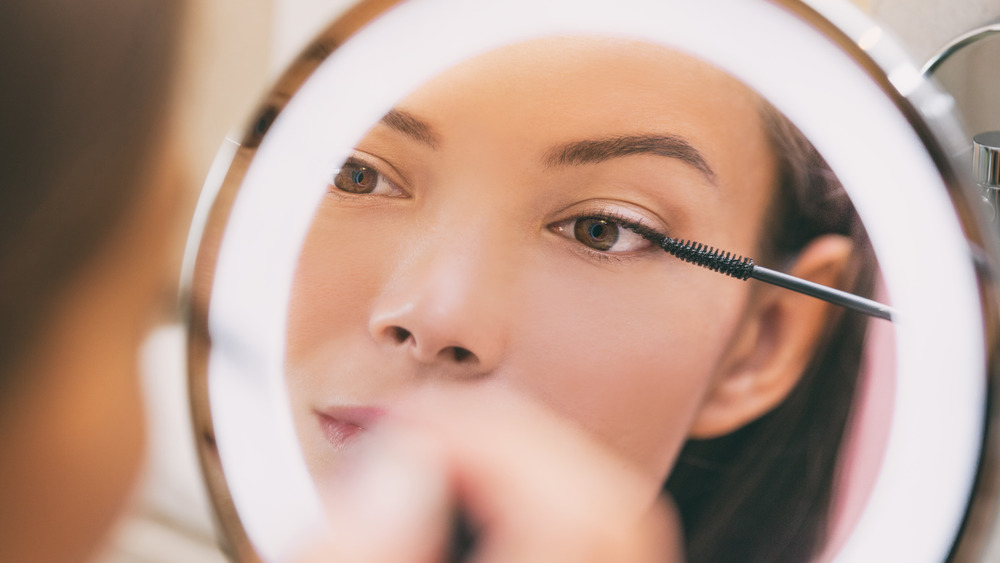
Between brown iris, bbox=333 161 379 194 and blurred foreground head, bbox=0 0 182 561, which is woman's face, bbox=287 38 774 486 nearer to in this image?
brown iris, bbox=333 161 379 194

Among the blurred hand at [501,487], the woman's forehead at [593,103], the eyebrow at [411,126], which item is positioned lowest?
the blurred hand at [501,487]

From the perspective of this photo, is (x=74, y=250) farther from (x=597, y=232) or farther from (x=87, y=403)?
(x=597, y=232)

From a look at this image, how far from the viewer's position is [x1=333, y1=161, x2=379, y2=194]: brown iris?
0.38 m

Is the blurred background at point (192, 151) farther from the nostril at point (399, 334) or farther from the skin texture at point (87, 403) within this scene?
the nostril at point (399, 334)

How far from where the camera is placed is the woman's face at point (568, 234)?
353mm

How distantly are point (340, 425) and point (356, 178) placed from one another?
12 cm

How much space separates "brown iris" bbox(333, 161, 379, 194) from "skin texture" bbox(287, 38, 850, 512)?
11 mm

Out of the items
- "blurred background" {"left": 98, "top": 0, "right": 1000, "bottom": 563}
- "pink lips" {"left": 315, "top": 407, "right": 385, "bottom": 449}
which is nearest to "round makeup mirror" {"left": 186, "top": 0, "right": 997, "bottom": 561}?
"pink lips" {"left": 315, "top": 407, "right": 385, "bottom": 449}

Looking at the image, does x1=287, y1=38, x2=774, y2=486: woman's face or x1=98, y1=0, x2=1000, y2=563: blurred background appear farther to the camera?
x1=98, y1=0, x2=1000, y2=563: blurred background

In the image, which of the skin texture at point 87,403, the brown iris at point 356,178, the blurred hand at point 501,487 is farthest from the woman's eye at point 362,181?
the skin texture at point 87,403

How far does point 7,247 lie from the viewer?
0.52m

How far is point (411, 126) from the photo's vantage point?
37 centimetres

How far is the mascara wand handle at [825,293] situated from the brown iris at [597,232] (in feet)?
0.22

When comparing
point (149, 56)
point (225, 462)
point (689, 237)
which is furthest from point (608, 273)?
point (149, 56)
